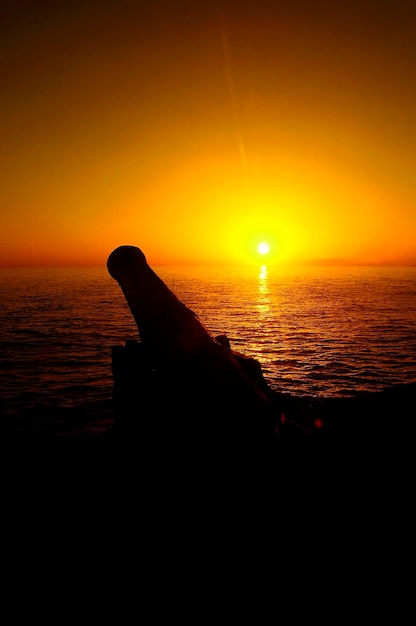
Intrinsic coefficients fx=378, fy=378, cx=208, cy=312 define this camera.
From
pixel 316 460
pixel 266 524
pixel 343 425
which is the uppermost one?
pixel 316 460

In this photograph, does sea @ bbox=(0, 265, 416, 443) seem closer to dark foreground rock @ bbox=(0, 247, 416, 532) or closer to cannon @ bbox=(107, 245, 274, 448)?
dark foreground rock @ bbox=(0, 247, 416, 532)

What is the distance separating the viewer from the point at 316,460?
3.41 metres

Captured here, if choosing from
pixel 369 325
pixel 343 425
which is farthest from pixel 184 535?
pixel 369 325

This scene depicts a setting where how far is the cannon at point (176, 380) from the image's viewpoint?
3.96 metres

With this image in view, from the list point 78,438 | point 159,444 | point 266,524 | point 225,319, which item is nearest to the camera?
point 266,524

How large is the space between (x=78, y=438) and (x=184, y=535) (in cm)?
736

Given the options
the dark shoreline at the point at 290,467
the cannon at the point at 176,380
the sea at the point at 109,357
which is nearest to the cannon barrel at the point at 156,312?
the cannon at the point at 176,380

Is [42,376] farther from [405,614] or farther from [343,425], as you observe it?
[405,614]

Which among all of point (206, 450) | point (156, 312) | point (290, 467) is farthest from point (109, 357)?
point (290, 467)

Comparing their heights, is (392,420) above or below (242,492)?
below

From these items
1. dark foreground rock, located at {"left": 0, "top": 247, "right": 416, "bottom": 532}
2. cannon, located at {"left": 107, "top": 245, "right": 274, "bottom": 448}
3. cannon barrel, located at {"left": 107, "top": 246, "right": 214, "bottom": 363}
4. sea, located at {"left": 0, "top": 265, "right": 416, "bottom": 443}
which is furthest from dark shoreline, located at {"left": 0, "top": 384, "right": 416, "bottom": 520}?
sea, located at {"left": 0, "top": 265, "right": 416, "bottom": 443}

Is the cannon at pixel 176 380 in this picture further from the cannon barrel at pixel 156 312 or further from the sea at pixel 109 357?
the sea at pixel 109 357

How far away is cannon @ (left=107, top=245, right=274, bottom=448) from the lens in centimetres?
396

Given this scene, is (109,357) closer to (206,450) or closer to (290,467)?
(206,450)
